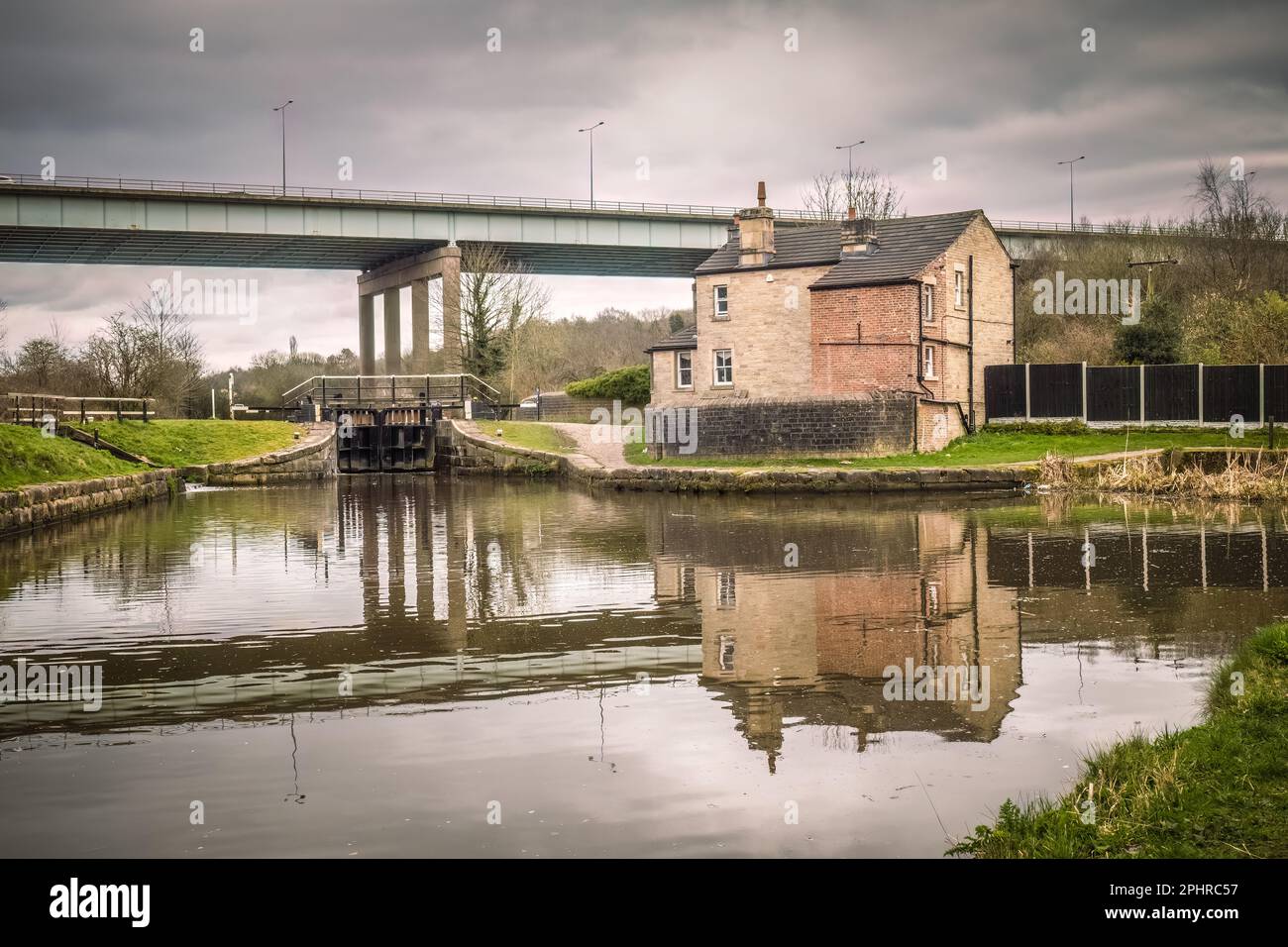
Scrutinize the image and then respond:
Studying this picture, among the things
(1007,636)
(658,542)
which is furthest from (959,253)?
(1007,636)

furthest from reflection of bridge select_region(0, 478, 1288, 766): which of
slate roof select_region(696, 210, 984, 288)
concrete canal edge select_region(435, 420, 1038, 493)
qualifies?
slate roof select_region(696, 210, 984, 288)

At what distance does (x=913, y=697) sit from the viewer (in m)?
9.77

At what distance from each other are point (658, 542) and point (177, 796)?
1446 cm

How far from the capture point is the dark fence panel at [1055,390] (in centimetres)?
4166

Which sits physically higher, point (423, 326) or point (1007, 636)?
point (423, 326)

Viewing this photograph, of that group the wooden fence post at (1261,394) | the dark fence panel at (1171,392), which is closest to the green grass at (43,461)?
the dark fence panel at (1171,392)

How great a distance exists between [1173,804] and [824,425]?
31048 millimetres

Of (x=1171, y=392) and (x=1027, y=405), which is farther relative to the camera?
(x=1027, y=405)

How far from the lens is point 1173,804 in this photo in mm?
6668

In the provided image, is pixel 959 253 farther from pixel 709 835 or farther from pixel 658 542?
pixel 709 835

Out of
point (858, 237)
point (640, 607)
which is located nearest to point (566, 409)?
point (858, 237)

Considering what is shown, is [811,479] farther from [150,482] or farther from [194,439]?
[194,439]

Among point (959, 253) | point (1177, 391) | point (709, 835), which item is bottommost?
point (709, 835)

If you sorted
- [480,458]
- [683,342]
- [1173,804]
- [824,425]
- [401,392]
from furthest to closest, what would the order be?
[401,392] → [683,342] → [480,458] → [824,425] → [1173,804]
